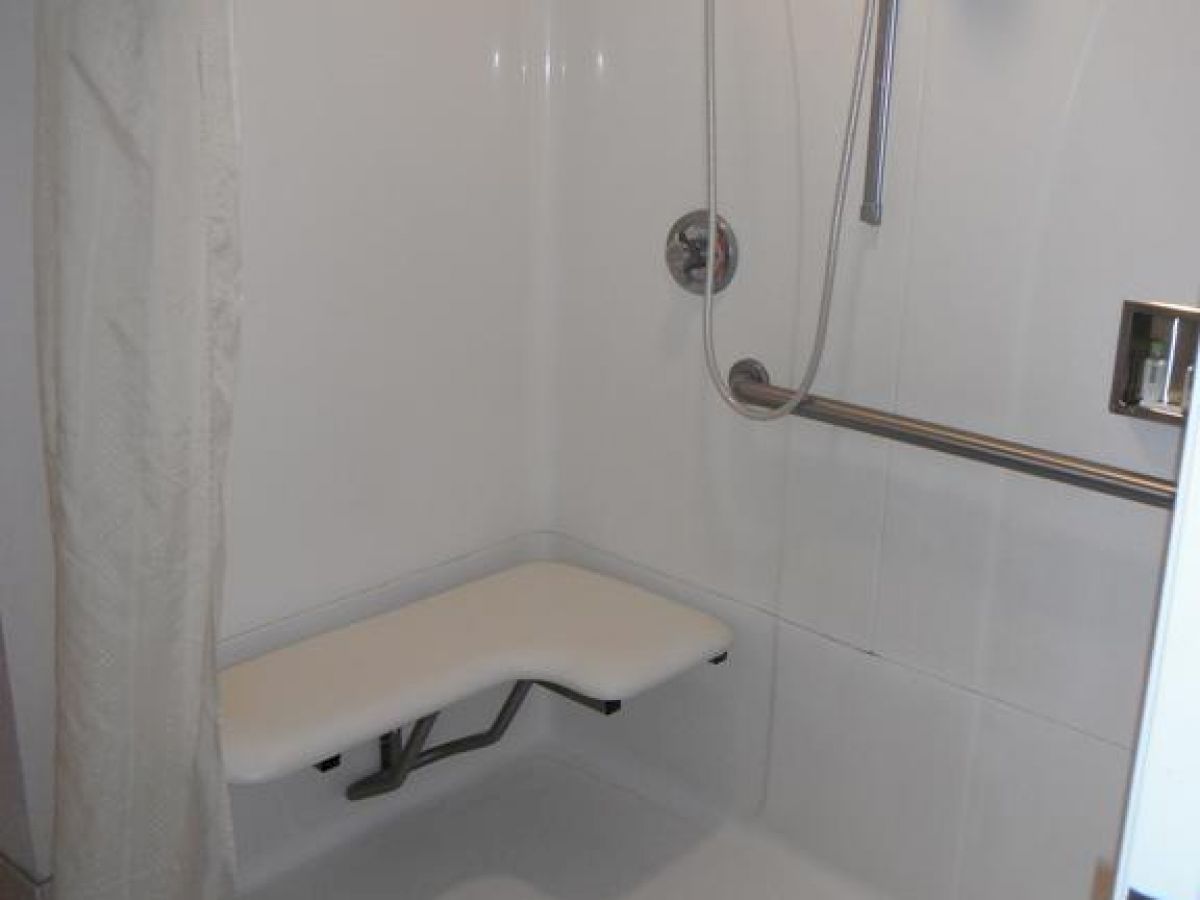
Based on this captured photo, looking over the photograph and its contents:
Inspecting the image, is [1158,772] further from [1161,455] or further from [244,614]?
[244,614]

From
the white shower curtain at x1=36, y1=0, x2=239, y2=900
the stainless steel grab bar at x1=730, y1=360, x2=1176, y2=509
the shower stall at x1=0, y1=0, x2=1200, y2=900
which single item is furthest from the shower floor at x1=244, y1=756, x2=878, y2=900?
the stainless steel grab bar at x1=730, y1=360, x2=1176, y2=509

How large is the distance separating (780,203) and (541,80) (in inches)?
20.0

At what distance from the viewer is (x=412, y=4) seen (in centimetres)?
189

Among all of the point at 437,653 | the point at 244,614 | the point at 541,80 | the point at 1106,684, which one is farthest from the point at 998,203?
the point at 244,614

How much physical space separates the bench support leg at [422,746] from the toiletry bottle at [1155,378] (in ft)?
2.86

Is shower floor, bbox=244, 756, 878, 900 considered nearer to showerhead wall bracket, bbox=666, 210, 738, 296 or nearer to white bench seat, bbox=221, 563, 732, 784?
white bench seat, bbox=221, 563, 732, 784

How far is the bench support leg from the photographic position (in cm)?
202

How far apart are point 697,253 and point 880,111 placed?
0.39m

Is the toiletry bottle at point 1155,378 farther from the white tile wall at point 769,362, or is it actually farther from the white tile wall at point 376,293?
the white tile wall at point 376,293

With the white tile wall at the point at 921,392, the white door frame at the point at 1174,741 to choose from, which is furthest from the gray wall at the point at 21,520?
the white door frame at the point at 1174,741

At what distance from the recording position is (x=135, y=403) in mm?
1323

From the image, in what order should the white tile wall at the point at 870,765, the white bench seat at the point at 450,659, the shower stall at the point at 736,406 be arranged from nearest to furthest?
the shower stall at the point at 736,406 → the white bench seat at the point at 450,659 → the white tile wall at the point at 870,765

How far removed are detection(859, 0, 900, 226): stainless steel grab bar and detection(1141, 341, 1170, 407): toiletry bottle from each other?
16.0 inches

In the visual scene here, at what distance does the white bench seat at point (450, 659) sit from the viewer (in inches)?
66.9
